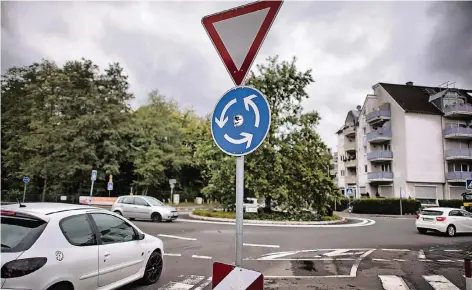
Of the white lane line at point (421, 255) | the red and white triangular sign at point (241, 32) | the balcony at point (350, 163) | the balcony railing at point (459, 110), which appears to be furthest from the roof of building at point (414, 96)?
the red and white triangular sign at point (241, 32)

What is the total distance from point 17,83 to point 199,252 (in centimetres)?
4621

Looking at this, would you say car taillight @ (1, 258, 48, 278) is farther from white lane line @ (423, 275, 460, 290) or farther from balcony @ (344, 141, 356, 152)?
balcony @ (344, 141, 356, 152)

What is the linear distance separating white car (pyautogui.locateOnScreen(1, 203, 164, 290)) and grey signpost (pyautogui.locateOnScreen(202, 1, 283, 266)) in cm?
263

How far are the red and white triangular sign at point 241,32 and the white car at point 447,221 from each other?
1883 centimetres

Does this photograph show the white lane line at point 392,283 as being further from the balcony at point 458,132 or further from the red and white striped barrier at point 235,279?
the balcony at point 458,132

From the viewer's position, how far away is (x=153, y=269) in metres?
6.76

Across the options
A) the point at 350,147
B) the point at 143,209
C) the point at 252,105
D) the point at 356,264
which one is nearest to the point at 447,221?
the point at 356,264

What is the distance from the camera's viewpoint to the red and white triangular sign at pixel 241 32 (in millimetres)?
3170

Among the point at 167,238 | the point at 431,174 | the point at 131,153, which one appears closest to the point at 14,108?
the point at 131,153

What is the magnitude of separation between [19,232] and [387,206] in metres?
40.0

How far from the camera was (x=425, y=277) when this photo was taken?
26.0 feet

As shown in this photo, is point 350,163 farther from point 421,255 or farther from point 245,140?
point 245,140

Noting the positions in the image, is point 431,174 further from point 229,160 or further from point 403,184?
point 229,160

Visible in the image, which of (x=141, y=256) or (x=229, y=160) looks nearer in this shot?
(x=141, y=256)
